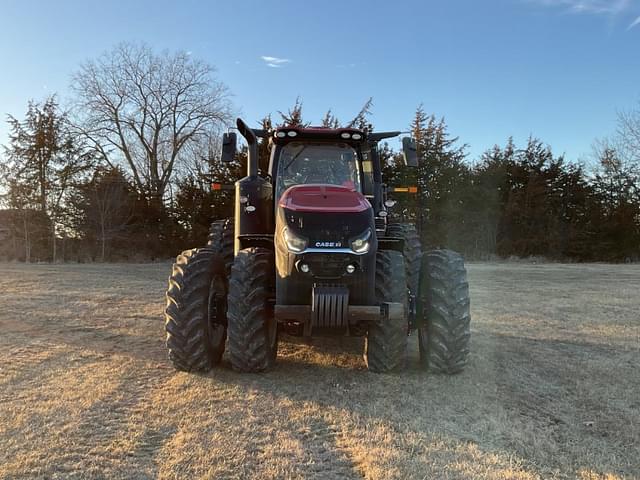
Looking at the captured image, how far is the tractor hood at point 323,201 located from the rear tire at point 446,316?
3.34 ft

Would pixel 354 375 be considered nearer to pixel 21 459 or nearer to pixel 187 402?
pixel 187 402

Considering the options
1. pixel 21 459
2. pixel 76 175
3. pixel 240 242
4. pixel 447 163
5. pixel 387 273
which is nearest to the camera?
pixel 21 459

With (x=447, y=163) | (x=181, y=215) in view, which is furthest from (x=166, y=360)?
(x=447, y=163)

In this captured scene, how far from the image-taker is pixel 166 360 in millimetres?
5250

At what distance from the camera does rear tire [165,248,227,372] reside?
4.55 meters

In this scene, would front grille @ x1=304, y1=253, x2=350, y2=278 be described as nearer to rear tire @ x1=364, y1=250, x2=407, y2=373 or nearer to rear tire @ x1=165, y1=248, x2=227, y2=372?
rear tire @ x1=364, y1=250, x2=407, y2=373

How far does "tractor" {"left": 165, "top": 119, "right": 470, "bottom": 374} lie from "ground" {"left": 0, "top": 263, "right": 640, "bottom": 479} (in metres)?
0.34

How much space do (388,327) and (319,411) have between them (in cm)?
105

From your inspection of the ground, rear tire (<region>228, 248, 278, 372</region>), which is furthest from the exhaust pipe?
the ground

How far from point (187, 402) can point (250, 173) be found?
2.25 meters

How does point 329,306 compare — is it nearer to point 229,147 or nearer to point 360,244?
point 360,244

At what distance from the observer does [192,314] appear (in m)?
4.54

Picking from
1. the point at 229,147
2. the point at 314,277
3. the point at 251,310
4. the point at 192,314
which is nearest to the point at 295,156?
the point at 229,147

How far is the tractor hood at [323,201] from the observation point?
4.16 meters
